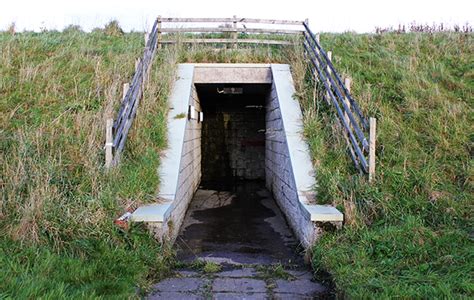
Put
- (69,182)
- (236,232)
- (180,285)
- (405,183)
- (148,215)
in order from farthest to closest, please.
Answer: (236,232) < (405,183) < (69,182) < (148,215) < (180,285)

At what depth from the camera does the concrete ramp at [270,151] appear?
18.8 feet

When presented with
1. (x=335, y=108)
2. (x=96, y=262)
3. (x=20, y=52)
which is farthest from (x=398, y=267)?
(x=20, y=52)

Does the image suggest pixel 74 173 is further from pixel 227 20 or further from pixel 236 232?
pixel 227 20

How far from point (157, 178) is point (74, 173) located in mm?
1235

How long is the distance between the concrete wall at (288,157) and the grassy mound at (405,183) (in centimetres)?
27

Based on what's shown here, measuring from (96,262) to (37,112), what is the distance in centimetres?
454

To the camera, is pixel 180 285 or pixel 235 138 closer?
pixel 180 285

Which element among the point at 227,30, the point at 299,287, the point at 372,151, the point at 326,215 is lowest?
the point at 299,287

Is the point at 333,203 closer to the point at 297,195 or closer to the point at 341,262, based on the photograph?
the point at 297,195

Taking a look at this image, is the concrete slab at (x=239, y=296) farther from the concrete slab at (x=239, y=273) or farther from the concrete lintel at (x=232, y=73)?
the concrete lintel at (x=232, y=73)

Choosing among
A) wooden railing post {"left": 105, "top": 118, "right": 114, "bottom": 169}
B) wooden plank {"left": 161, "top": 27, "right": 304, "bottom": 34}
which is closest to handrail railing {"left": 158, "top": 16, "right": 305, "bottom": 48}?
wooden plank {"left": 161, "top": 27, "right": 304, "bottom": 34}

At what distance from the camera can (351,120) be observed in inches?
259

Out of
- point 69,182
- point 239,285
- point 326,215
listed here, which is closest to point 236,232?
point 326,215

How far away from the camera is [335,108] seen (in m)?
7.59
